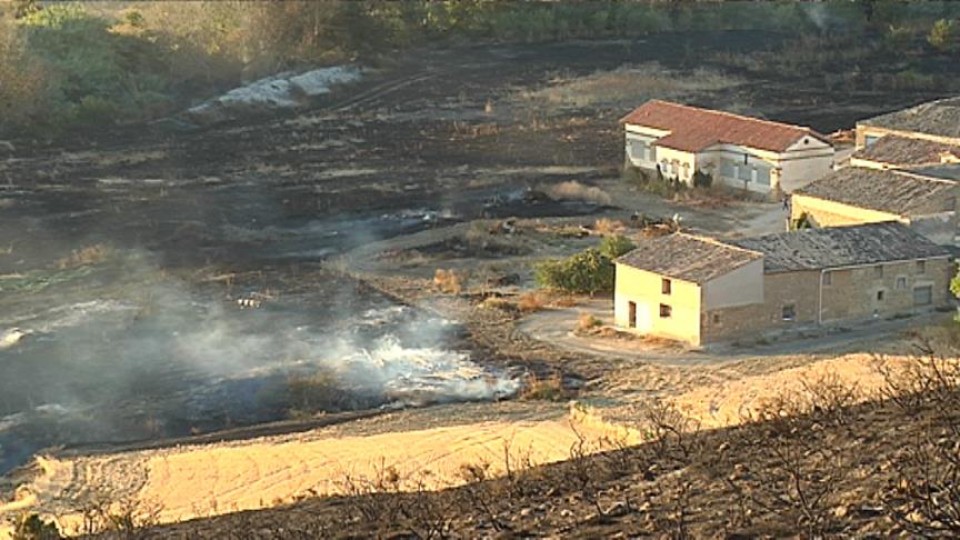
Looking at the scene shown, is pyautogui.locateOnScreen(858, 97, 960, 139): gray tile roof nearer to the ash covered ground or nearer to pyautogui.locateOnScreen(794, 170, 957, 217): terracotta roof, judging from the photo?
pyautogui.locateOnScreen(794, 170, 957, 217): terracotta roof

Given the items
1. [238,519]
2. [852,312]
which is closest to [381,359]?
[852,312]

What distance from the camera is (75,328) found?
31.5m

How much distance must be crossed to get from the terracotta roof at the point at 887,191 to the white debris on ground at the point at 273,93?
30.0 meters

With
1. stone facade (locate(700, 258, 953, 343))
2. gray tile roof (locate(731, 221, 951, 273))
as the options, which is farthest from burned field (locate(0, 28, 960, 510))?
gray tile roof (locate(731, 221, 951, 273))

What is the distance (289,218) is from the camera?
4281cm

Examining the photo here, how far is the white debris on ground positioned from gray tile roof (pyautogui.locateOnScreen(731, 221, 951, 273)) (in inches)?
1327

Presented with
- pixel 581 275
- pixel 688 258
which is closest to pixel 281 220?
pixel 581 275

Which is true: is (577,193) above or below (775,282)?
below

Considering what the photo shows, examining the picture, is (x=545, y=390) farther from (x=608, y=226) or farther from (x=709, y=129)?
(x=709, y=129)

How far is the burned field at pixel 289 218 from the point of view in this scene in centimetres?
2762

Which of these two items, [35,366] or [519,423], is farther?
[35,366]

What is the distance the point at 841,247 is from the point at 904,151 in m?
11.0

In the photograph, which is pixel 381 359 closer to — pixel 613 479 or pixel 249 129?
pixel 613 479

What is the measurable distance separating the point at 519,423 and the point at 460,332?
645 centimetres
